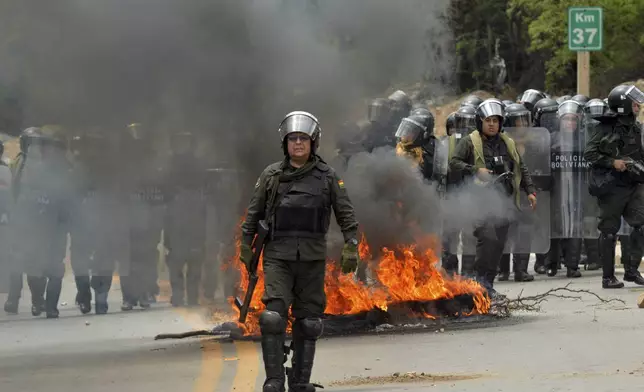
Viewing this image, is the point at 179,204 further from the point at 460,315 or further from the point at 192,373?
the point at 192,373

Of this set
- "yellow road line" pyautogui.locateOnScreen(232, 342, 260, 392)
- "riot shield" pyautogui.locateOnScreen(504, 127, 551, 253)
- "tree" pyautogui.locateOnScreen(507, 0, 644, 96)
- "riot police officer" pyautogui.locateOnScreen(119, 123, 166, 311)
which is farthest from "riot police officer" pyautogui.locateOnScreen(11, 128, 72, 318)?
"tree" pyautogui.locateOnScreen(507, 0, 644, 96)

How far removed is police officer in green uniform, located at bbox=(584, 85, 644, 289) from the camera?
14055 millimetres

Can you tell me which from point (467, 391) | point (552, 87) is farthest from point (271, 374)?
point (552, 87)

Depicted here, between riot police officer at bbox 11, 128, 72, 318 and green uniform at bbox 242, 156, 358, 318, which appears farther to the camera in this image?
riot police officer at bbox 11, 128, 72, 318

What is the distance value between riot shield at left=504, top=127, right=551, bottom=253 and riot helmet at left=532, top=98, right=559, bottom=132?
2.23ft

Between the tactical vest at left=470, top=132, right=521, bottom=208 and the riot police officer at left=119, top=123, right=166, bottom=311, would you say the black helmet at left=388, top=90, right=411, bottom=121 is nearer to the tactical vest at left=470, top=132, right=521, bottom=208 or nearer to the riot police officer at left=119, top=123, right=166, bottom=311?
the tactical vest at left=470, top=132, right=521, bottom=208

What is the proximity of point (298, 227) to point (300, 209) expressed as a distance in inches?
4.3

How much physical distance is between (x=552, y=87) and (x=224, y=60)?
87.2 feet

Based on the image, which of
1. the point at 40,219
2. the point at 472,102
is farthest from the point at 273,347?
the point at 472,102

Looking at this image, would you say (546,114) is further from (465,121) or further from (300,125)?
(300,125)

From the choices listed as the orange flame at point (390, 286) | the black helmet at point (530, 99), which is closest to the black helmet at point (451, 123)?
the black helmet at point (530, 99)

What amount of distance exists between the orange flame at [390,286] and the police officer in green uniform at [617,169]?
9.67ft

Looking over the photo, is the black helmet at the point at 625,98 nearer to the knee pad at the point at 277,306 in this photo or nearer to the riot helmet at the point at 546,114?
the riot helmet at the point at 546,114

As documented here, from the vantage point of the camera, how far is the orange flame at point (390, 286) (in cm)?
1090
